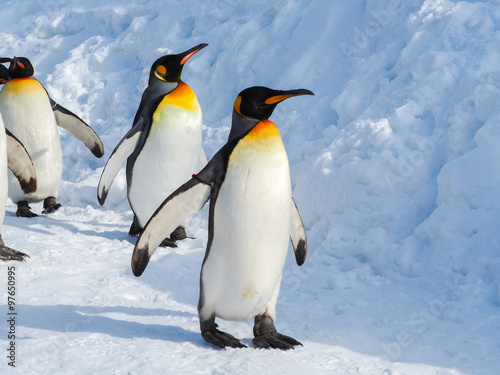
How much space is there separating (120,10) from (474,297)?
5848 millimetres

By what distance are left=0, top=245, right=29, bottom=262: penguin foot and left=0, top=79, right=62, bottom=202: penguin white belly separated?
137 centimetres

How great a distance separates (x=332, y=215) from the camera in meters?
4.33

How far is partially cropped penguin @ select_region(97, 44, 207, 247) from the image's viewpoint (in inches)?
170

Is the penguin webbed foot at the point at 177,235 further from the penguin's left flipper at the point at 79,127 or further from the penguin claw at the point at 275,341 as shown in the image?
the penguin claw at the point at 275,341

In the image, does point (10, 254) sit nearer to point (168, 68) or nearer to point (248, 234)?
point (168, 68)

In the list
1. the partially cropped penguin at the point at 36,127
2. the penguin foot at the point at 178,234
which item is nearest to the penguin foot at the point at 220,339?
the penguin foot at the point at 178,234

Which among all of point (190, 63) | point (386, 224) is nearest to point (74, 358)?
point (386, 224)

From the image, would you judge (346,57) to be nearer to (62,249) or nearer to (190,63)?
(190,63)

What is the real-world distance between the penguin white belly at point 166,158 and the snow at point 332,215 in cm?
36

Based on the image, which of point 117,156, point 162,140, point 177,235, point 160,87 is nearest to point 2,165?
point 117,156

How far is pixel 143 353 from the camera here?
2.69 m

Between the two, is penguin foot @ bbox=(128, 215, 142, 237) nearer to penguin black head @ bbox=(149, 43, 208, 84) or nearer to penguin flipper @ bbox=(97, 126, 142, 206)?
penguin flipper @ bbox=(97, 126, 142, 206)

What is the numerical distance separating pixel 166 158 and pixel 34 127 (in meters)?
1.33

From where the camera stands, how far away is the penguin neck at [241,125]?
2.76 metres
